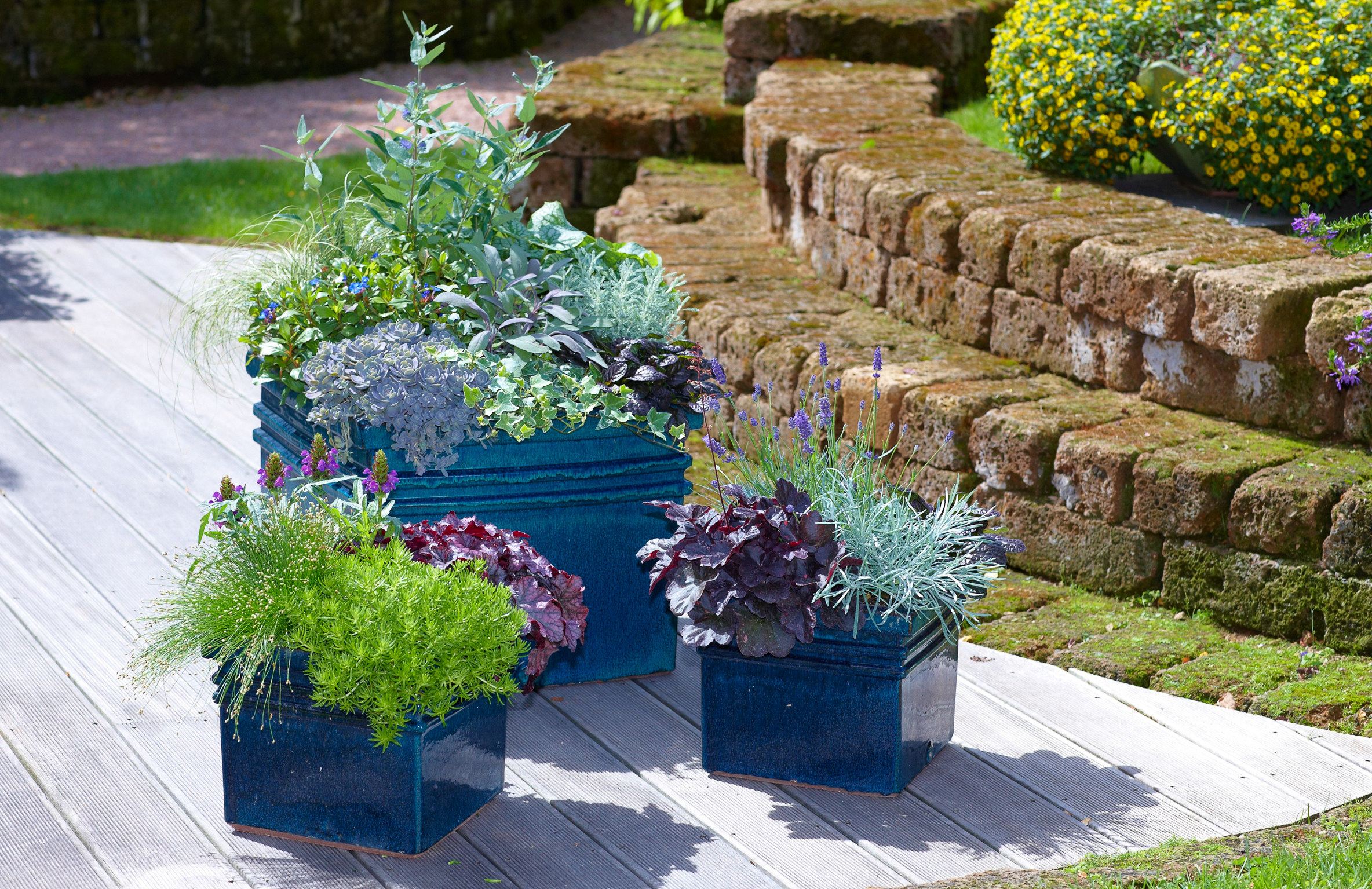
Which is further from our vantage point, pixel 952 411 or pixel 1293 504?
pixel 952 411

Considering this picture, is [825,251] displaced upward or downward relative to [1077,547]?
upward

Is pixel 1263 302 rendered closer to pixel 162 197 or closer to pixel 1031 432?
pixel 1031 432

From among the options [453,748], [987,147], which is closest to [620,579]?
[453,748]

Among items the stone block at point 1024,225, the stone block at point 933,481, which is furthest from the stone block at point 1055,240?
the stone block at point 933,481

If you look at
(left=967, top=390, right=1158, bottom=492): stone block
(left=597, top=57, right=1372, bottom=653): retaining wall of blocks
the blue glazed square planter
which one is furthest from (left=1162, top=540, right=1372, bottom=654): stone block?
the blue glazed square planter

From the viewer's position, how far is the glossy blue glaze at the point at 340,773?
259 centimetres

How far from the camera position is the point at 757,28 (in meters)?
6.67

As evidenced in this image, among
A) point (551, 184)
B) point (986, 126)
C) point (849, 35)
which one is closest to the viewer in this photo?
point (986, 126)

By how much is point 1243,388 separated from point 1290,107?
1.00 meters

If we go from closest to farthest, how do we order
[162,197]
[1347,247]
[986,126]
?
[1347,247], [986,126], [162,197]

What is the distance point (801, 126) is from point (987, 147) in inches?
27.4

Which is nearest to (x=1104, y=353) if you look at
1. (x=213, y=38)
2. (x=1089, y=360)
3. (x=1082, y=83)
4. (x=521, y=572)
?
(x=1089, y=360)

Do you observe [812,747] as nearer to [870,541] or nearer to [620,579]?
[870,541]

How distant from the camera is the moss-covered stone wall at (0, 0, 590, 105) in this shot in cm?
1124
